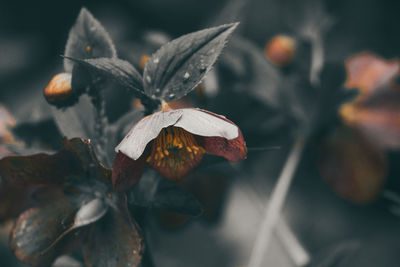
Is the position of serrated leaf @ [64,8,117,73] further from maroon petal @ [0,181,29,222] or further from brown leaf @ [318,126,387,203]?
brown leaf @ [318,126,387,203]

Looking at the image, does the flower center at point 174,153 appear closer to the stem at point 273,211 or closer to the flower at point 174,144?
the flower at point 174,144

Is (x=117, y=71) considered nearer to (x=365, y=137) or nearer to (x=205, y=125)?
(x=205, y=125)

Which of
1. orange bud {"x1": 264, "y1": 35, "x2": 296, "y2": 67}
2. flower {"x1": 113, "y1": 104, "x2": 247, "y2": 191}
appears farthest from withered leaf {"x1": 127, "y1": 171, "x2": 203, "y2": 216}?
orange bud {"x1": 264, "y1": 35, "x2": 296, "y2": 67}

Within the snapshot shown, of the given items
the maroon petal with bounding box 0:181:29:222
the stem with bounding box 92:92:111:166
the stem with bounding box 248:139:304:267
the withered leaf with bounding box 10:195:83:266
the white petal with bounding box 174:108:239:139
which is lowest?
the stem with bounding box 248:139:304:267

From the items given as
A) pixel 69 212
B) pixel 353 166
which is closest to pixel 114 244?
pixel 69 212

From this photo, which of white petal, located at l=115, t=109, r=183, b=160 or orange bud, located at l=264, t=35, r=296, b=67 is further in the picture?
orange bud, located at l=264, t=35, r=296, b=67

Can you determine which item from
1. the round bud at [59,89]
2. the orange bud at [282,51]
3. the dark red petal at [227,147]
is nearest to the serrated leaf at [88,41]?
the round bud at [59,89]
